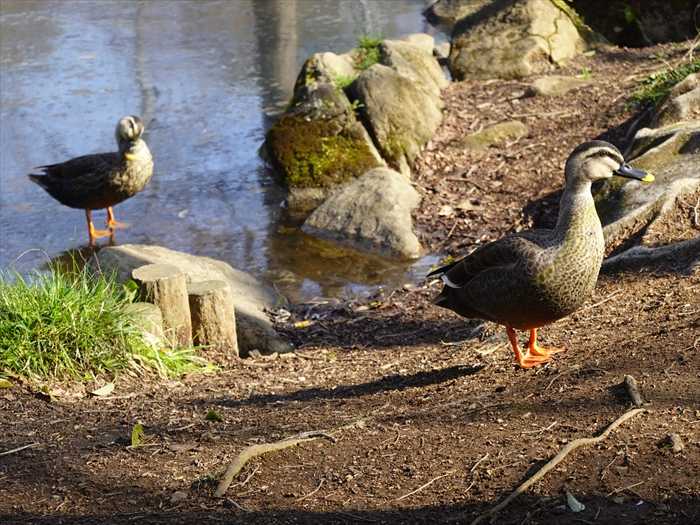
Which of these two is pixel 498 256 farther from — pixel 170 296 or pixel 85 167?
pixel 85 167

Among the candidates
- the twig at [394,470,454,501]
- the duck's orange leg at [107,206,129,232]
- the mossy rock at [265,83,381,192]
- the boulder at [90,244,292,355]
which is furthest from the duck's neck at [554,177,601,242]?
the duck's orange leg at [107,206,129,232]

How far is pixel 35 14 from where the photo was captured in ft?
62.4

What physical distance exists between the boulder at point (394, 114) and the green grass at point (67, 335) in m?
4.90

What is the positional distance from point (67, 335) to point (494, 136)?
236 inches

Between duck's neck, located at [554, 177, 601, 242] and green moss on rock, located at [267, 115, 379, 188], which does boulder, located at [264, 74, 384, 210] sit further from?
duck's neck, located at [554, 177, 601, 242]

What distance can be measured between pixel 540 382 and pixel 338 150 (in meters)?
5.88

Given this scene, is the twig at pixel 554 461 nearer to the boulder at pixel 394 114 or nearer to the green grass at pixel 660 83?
the green grass at pixel 660 83

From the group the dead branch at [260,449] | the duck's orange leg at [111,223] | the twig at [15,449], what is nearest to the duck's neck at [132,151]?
the duck's orange leg at [111,223]

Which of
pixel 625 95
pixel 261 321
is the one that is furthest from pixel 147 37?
pixel 261 321

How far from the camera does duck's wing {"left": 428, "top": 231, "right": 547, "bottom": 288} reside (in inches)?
208

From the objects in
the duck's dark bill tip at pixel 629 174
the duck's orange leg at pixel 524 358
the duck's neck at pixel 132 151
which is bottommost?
the duck's neck at pixel 132 151

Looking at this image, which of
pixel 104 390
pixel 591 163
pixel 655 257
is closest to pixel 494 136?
pixel 655 257

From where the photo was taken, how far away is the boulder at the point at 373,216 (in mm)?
9227

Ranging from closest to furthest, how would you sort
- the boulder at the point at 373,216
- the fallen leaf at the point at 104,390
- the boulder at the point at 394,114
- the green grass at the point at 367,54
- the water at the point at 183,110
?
the fallen leaf at the point at 104,390 → the boulder at the point at 373,216 → the water at the point at 183,110 → the boulder at the point at 394,114 → the green grass at the point at 367,54
